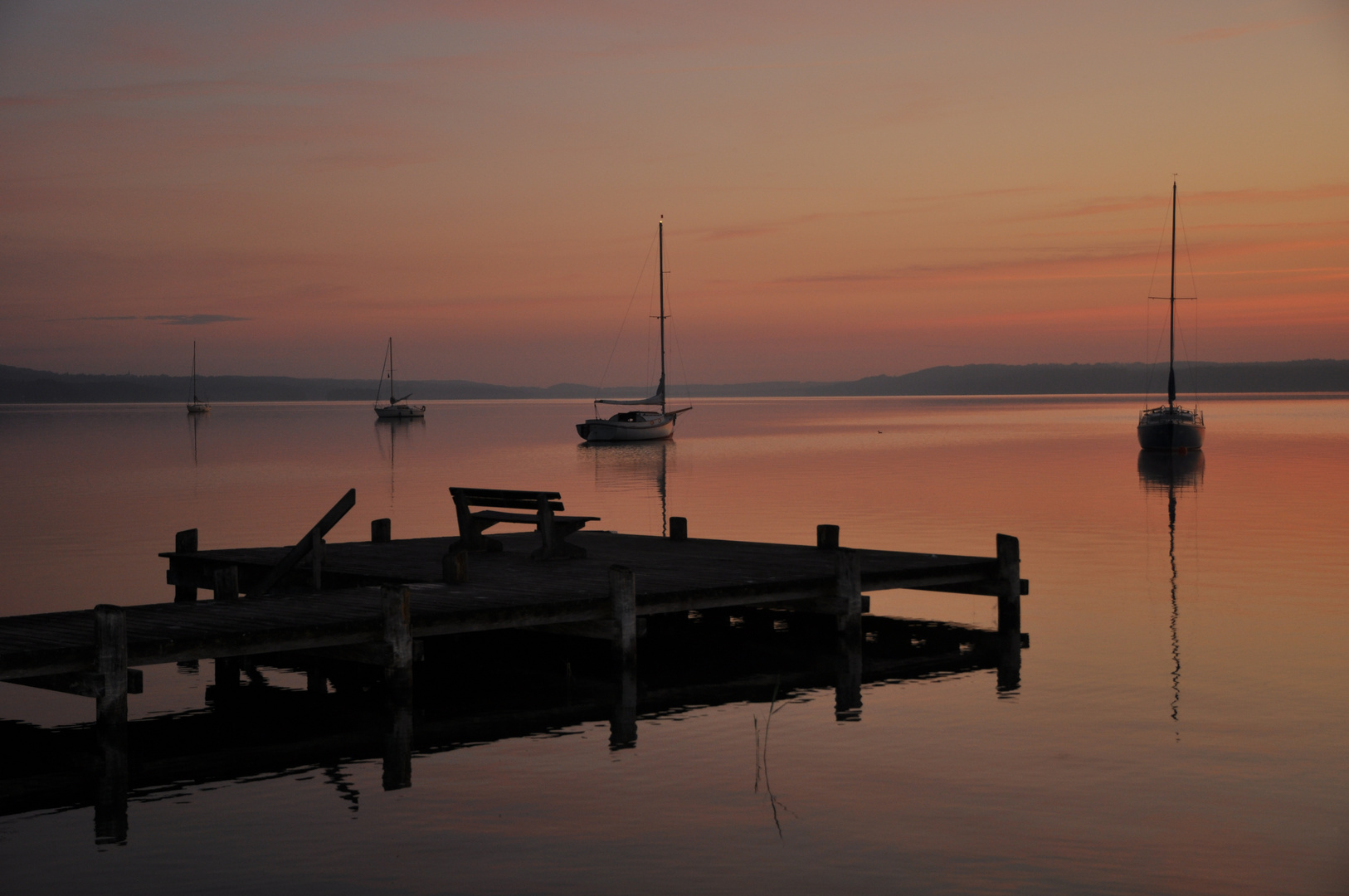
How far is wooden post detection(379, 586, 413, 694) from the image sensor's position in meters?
16.2

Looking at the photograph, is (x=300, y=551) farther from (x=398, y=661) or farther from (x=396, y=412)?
(x=396, y=412)

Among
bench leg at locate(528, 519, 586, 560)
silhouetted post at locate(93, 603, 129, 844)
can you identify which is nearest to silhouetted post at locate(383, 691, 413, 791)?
silhouetted post at locate(93, 603, 129, 844)

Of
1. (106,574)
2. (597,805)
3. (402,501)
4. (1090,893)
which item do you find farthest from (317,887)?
(402,501)

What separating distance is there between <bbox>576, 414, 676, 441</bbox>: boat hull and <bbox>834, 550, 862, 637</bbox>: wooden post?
8782 cm

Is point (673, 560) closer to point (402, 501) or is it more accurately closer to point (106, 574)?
point (106, 574)

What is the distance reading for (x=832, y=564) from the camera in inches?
856

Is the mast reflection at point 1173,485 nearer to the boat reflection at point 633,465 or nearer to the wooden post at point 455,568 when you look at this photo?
the wooden post at point 455,568

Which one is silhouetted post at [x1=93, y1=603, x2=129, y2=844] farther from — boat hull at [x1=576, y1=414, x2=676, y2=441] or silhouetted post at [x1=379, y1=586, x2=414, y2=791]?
boat hull at [x1=576, y1=414, x2=676, y2=441]

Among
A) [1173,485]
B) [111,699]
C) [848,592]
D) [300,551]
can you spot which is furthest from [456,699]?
[1173,485]

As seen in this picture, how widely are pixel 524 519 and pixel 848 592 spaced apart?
4.97 meters

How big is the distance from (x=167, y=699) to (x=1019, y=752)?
1059 cm

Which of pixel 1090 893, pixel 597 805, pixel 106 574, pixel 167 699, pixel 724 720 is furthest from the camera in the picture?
pixel 106 574

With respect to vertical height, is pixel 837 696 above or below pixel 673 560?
below

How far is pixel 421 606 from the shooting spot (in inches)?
683
